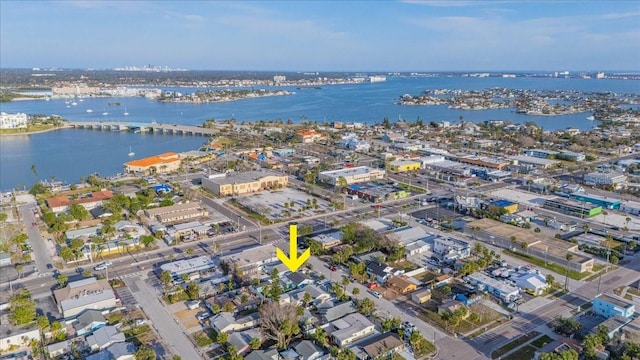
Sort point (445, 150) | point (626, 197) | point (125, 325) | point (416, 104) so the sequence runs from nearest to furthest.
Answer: point (125, 325) < point (626, 197) < point (445, 150) < point (416, 104)

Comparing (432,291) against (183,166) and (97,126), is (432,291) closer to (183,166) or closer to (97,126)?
(183,166)

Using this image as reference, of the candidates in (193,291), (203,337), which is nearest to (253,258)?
(193,291)

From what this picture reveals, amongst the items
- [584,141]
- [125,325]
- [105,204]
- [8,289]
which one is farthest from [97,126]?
[584,141]

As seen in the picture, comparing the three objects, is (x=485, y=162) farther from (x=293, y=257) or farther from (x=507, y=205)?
(x=293, y=257)

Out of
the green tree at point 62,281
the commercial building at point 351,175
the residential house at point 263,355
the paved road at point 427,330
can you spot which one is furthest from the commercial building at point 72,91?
the residential house at point 263,355

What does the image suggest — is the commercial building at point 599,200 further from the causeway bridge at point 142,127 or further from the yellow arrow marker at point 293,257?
the causeway bridge at point 142,127
